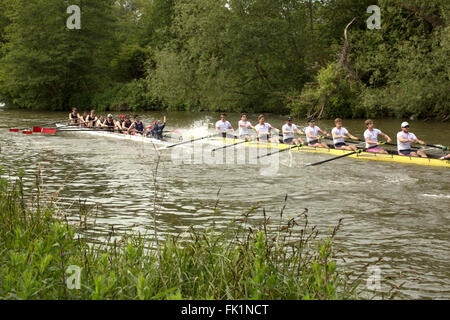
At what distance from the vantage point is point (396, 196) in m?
11.5

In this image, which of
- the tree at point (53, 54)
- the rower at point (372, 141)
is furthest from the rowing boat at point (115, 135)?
the tree at point (53, 54)

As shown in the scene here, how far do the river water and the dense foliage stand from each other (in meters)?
15.0

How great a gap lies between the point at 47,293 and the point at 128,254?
101 cm

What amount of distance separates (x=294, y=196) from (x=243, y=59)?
2913 centimetres

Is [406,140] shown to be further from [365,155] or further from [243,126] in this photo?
[243,126]

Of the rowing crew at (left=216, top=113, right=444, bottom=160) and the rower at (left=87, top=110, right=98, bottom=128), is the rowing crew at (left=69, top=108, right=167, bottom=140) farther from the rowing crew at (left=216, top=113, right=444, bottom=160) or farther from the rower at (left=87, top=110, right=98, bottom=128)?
the rowing crew at (left=216, top=113, right=444, bottom=160)

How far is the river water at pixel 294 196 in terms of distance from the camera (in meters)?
7.55

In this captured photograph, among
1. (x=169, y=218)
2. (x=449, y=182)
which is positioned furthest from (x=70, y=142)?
(x=449, y=182)

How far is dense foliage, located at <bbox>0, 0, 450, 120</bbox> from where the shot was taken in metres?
29.8

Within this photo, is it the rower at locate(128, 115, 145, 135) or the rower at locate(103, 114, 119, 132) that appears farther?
the rower at locate(103, 114, 119, 132)

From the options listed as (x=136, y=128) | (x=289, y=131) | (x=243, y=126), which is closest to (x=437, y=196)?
(x=289, y=131)

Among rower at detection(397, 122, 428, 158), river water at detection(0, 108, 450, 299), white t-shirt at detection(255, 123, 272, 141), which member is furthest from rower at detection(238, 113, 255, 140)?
rower at detection(397, 122, 428, 158)

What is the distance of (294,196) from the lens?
38.3 feet
